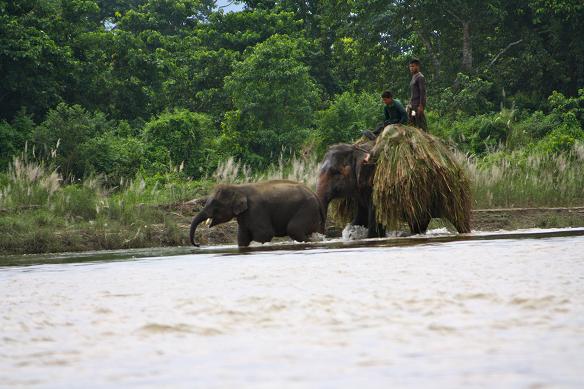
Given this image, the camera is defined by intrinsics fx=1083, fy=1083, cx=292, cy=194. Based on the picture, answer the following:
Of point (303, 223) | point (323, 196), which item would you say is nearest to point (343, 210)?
point (323, 196)

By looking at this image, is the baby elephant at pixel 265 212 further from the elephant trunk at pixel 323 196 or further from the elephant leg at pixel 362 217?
the elephant leg at pixel 362 217

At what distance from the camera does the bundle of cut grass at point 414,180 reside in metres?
14.0

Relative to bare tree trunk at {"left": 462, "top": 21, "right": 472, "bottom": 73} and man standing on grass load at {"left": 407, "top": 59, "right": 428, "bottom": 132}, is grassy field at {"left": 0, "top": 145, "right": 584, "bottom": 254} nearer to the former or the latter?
man standing on grass load at {"left": 407, "top": 59, "right": 428, "bottom": 132}

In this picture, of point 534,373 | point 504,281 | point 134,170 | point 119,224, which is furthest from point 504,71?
point 534,373

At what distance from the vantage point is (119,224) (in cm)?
1794

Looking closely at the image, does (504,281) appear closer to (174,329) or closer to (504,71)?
(174,329)

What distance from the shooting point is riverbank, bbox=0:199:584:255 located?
16.8 meters

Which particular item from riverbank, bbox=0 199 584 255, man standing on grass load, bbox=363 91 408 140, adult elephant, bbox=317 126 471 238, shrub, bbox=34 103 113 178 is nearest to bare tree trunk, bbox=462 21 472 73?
shrub, bbox=34 103 113 178

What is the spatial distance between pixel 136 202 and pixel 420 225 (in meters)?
6.47

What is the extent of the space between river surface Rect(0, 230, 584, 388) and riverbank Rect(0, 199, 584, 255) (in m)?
7.17

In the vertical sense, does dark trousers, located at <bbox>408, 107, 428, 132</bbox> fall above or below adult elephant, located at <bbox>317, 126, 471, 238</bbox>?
above

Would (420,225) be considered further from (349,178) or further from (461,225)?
(349,178)

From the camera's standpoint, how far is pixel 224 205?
15031mm

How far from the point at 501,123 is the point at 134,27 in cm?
2101
